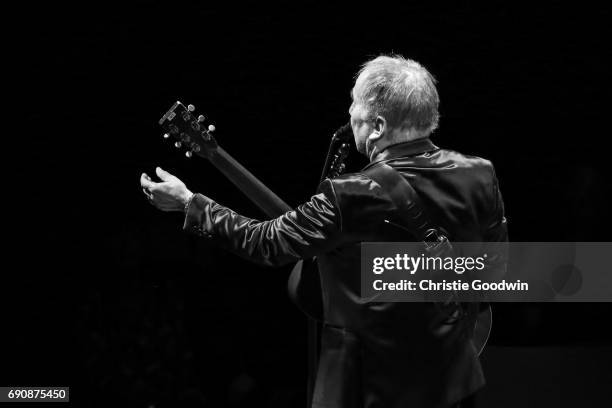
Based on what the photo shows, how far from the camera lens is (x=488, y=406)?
3014 mm

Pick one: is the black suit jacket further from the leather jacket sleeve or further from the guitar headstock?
the guitar headstock

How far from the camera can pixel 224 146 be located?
144 inches

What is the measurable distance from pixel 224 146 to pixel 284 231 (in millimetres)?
1674

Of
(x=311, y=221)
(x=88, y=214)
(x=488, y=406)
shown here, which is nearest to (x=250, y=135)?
(x=88, y=214)

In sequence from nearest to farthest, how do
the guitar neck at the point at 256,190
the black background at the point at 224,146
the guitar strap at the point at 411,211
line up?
the guitar strap at the point at 411,211 < the guitar neck at the point at 256,190 < the black background at the point at 224,146

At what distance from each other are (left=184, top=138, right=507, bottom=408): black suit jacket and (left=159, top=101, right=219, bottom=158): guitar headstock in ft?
1.15

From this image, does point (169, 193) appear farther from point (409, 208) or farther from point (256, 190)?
point (409, 208)

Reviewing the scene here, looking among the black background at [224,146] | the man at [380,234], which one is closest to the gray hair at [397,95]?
the man at [380,234]

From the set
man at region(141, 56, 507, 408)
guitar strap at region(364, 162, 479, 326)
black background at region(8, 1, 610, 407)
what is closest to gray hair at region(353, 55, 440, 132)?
man at region(141, 56, 507, 408)

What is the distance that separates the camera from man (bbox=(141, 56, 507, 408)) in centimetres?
201

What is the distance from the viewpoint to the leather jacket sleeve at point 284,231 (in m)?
2.00

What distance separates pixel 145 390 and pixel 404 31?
170 cm

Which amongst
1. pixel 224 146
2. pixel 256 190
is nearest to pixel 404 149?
pixel 256 190

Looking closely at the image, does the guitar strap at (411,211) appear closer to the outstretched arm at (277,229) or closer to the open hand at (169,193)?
the outstretched arm at (277,229)
